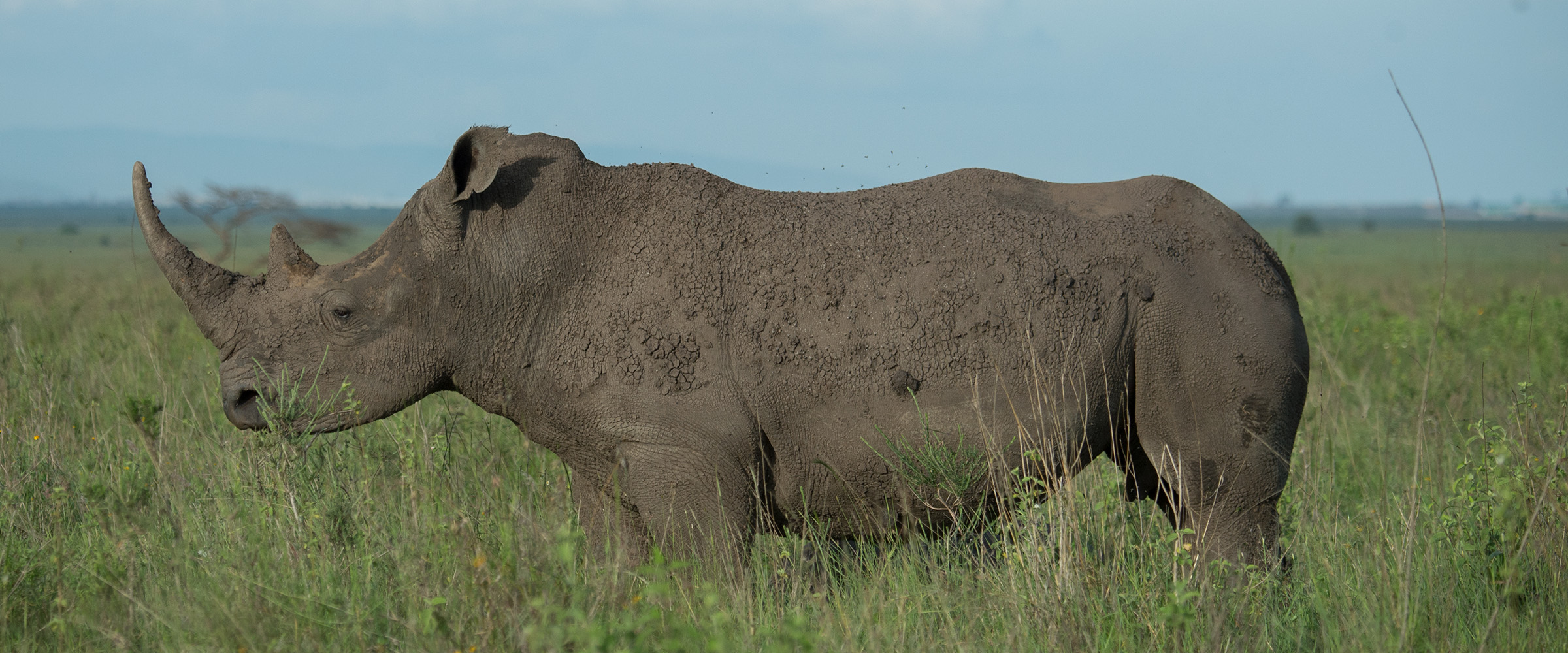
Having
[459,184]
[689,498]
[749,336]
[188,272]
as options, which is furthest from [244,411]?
[749,336]

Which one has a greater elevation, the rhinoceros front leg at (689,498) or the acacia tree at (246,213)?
the acacia tree at (246,213)

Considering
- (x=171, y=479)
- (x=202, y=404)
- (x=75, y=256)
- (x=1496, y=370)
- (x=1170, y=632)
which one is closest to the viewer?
(x=1170, y=632)

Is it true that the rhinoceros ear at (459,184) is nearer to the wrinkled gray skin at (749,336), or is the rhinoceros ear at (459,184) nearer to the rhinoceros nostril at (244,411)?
the wrinkled gray skin at (749,336)

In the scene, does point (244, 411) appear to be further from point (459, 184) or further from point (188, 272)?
point (459, 184)

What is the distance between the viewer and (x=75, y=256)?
39938 mm

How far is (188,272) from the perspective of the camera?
4.14m

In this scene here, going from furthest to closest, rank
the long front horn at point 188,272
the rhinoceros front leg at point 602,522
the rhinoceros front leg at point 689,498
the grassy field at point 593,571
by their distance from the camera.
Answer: the rhinoceros front leg at point 602,522 < the long front horn at point 188,272 < the rhinoceros front leg at point 689,498 < the grassy field at point 593,571

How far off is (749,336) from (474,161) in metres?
1.21

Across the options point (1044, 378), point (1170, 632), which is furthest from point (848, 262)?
point (1170, 632)

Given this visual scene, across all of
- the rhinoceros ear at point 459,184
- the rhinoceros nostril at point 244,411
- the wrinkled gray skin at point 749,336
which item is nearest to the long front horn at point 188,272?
the wrinkled gray skin at point 749,336

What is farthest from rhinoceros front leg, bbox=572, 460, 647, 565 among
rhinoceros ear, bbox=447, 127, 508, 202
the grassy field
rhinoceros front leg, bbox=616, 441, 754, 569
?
rhinoceros ear, bbox=447, 127, 508, 202

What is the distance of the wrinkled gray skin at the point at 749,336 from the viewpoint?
4.02 meters

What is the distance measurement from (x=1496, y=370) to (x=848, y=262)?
7647mm

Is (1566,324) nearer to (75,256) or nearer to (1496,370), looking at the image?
(1496,370)
